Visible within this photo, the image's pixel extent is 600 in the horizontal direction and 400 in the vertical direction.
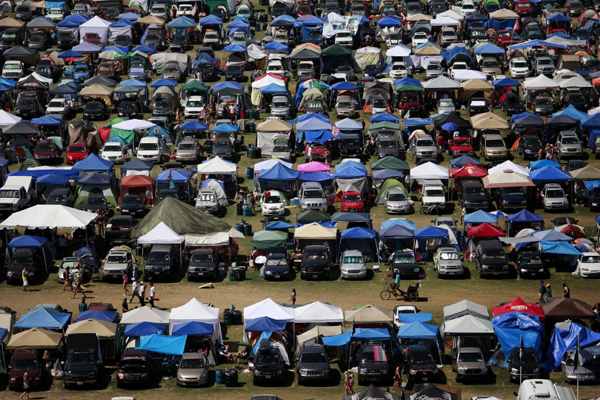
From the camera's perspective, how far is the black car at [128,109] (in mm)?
86631

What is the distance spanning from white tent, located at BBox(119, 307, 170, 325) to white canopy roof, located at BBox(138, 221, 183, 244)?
9583mm

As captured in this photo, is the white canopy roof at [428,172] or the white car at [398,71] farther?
the white car at [398,71]

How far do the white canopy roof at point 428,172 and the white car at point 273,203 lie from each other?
795 cm

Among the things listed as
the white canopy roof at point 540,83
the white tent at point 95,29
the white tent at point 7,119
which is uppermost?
the white tent at point 95,29

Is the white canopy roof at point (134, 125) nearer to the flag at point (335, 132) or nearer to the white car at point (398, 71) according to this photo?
the flag at point (335, 132)

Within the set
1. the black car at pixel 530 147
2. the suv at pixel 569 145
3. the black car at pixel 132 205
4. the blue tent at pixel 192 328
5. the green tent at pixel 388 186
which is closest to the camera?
the blue tent at pixel 192 328

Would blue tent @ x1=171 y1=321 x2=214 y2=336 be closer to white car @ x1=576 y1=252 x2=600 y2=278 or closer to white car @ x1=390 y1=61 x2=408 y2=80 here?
white car @ x1=576 y1=252 x2=600 y2=278

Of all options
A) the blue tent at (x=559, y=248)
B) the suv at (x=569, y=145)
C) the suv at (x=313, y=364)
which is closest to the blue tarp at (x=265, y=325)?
the suv at (x=313, y=364)

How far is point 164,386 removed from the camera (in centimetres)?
5297

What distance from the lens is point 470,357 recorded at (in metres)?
53.5

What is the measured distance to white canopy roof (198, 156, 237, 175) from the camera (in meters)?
75.4

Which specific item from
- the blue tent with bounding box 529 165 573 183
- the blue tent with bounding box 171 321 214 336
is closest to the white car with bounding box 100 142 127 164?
the blue tent with bounding box 529 165 573 183

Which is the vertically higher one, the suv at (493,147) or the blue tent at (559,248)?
the suv at (493,147)

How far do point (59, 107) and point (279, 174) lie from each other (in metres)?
21.0
